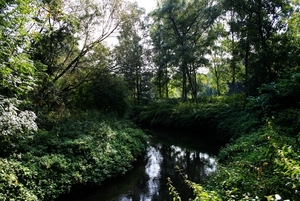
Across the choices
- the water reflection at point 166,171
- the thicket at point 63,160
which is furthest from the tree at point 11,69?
the water reflection at point 166,171

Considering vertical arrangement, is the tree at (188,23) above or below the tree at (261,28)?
above

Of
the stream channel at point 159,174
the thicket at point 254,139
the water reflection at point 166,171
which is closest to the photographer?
the thicket at point 254,139

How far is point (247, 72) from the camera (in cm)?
1590

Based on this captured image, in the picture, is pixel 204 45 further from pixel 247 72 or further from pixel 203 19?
pixel 247 72

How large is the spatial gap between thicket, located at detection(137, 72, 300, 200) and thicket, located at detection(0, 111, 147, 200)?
10.0 ft

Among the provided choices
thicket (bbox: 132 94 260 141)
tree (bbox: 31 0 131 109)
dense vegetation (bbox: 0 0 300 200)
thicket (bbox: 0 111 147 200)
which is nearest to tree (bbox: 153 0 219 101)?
dense vegetation (bbox: 0 0 300 200)

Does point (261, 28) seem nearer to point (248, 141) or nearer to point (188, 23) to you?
point (188, 23)

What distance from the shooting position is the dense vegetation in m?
Result: 5.06

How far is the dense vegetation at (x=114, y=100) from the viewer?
16.6 ft

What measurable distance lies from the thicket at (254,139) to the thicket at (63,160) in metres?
3.06

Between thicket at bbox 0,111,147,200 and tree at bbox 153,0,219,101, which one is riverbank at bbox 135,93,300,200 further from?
tree at bbox 153,0,219,101

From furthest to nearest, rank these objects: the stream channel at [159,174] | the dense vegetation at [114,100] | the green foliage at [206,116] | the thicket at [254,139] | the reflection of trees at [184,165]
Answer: the green foliage at [206,116]
the reflection of trees at [184,165]
the stream channel at [159,174]
the dense vegetation at [114,100]
the thicket at [254,139]

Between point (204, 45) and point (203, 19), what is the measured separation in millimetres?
2394

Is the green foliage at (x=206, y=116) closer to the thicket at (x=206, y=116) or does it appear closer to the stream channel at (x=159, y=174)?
the thicket at (x=206, y=116)
